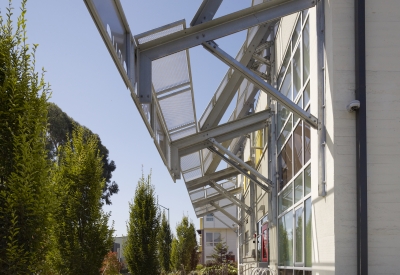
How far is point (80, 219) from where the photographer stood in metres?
9.88

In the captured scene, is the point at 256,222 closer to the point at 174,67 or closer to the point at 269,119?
the point at 269,119

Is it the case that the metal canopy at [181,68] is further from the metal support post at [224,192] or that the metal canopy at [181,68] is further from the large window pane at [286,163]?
the metal support post at [224,192]

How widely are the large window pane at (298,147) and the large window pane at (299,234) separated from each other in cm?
85

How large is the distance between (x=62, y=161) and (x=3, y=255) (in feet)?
16.0

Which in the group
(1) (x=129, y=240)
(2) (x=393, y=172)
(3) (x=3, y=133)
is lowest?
(1) (x=129, y=240)

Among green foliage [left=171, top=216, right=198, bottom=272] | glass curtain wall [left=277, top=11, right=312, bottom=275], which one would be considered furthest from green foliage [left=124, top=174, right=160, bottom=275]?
green foliage [left=171, top=216, right=198, bottom=272]

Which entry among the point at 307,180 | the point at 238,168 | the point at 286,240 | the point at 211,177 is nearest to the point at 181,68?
the point at 307,180

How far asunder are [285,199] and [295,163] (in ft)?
6.41

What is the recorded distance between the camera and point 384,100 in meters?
6.61

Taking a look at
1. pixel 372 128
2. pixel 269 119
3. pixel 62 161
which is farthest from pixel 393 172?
pixel 269 119

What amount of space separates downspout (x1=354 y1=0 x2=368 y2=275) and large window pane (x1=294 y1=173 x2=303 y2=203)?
3.36m

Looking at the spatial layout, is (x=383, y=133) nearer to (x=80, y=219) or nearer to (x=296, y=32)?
(x=296, y=32)

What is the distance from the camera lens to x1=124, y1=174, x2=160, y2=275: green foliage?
673 inches

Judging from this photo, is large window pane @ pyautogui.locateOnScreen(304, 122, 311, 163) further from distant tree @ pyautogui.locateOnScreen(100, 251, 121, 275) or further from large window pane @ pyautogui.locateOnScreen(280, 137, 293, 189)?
distant tree @ pyautogui.locateOnScreen(100, 251, 121, 275)
